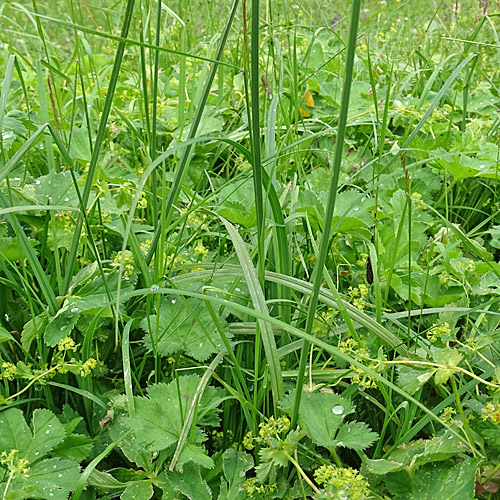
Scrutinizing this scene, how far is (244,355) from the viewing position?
45.9 inches

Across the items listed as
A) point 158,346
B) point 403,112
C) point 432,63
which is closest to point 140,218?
point 158,346

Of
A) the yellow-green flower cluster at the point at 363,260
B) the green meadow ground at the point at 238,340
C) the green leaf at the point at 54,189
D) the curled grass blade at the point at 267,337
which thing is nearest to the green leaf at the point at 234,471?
the green meadow ground at the point at 238,340

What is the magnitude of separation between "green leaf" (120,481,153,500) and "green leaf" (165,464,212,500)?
4cm

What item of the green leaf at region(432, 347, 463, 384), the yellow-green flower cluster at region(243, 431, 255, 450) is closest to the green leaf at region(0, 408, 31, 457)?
the yellow-green flower cluster at region(243, 431, 255, 450)

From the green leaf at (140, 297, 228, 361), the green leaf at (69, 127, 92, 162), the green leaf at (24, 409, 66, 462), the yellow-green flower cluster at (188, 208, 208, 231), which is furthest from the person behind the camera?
the green leaf at (69, 127, 92, 162)

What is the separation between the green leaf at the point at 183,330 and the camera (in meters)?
1.06

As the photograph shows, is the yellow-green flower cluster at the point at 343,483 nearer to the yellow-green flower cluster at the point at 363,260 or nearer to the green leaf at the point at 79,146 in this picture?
the yellow-green flower cluster at the point at 363,260

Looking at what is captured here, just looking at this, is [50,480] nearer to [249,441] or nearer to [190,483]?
[190,483]

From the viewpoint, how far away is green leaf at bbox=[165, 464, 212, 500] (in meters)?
0.93

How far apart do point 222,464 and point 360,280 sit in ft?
1.83

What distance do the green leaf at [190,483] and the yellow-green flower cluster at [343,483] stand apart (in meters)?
0.20

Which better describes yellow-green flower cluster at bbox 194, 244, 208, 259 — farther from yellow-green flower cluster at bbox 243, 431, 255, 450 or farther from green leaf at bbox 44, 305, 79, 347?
yellow-green flower cluster at bbox 243, 431, 255, 450

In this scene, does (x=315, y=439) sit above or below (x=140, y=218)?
below

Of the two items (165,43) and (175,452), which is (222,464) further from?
(165,43)
